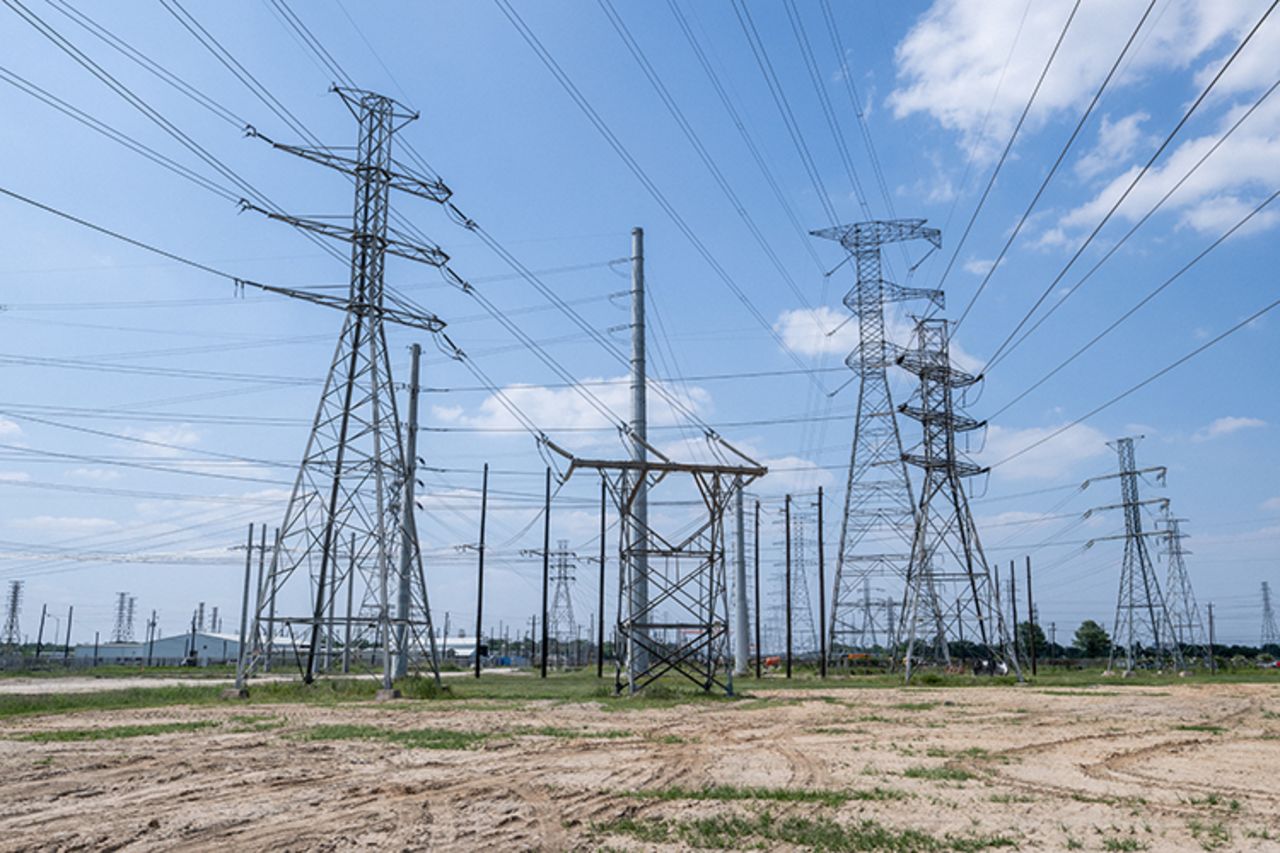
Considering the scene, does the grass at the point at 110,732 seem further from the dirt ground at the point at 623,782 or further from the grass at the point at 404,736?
the grass at the point at 404,736

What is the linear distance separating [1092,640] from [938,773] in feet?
448

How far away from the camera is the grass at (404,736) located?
1528 cm

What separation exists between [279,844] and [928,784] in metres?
7.05

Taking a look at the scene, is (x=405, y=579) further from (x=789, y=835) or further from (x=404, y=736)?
(x=789, y=835)

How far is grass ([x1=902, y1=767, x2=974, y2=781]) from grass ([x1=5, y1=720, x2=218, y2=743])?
40.9ft

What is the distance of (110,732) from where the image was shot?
17047mm

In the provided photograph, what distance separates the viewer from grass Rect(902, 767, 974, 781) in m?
11.8

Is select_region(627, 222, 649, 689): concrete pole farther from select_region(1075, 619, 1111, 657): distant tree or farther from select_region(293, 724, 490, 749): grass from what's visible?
select_region(1075, 619, 1111, 657): distant tree

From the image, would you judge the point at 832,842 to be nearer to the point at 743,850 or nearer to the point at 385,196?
the point at 743,850

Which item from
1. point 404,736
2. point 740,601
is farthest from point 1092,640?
point 404,736

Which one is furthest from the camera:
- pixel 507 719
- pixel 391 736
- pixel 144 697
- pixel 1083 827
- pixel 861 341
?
pixel 861 341

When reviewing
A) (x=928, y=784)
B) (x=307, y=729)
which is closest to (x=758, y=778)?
(x=928, y=784)

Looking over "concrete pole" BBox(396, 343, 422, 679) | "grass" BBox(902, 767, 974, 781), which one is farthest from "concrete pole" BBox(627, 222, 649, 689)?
"grass" BBox(902, 767, 974, 781)

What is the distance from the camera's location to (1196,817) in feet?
30.7
